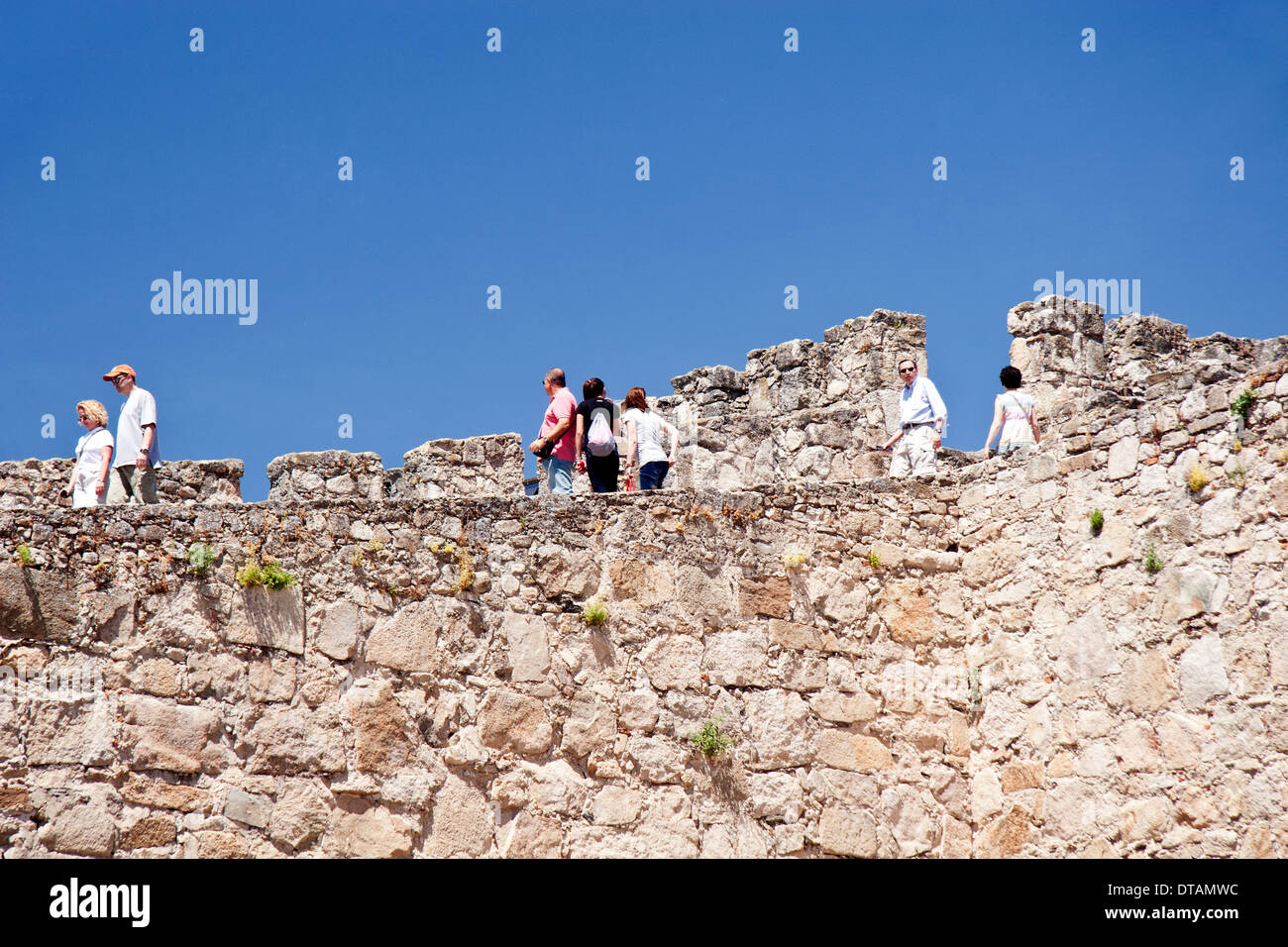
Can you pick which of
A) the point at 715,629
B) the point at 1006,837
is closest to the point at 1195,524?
the point at 1006,837

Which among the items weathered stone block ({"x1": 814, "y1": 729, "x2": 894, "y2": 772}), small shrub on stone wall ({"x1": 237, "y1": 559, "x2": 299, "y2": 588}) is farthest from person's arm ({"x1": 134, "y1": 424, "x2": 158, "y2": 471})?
weathered stone block ({"x1": 814, "y1": 729, "x2": 894, "y2": 772})

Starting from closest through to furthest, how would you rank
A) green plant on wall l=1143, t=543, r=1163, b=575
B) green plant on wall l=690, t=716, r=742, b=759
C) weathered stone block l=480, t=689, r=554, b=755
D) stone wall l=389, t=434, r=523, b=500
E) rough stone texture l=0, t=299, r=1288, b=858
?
rough stone texture l=0, t=299, r=1288, b=858, green plant on wall l=1143, t=543, r=1163, b=575, weathered stone block l=480, t=689, r=554, b=755, green plant on wall l=690, t=716, r=742, b=759, stone wall l=389, t=434, r=523, b=500

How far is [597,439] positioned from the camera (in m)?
11.7

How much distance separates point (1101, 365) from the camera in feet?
48.8

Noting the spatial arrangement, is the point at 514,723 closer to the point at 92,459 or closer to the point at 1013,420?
the point at 92,459

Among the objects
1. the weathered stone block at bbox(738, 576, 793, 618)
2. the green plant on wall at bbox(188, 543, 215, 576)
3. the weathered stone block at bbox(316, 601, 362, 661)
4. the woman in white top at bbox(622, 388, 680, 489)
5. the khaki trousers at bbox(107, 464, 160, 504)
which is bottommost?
the weathered stone block at bbox(316, 601, 362, 661)

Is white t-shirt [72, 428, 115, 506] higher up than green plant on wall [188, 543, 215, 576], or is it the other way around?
white t-shirt [72, 428, 115, 506]

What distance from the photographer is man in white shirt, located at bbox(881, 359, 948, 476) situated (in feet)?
39.1

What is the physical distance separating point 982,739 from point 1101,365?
5414 mm

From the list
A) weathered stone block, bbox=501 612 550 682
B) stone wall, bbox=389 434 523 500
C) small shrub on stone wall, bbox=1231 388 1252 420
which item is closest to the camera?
small shrub on stone wall, bbox=1231 388 1252 420

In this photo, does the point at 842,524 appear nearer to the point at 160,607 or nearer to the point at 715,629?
the point at 715,629

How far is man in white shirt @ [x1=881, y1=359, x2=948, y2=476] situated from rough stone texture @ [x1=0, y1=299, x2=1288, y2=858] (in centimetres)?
47

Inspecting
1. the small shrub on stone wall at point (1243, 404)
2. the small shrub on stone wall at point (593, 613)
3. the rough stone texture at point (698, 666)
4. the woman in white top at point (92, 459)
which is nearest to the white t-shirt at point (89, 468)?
the woman in white top at point (92, 459)

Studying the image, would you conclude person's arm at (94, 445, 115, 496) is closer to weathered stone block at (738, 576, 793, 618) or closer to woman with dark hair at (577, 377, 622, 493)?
woman with dark hair at (577, 377, 622, 493)
